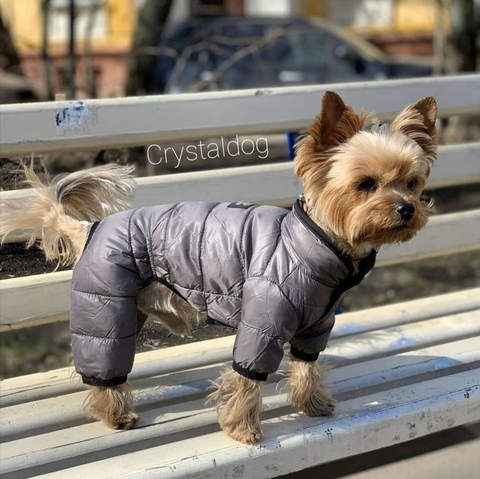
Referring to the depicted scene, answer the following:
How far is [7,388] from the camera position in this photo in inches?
116

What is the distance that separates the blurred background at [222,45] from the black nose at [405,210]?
205 cm

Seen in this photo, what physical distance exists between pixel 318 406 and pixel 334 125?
0.91 meters

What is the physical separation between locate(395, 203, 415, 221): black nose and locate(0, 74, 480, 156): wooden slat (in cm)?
107

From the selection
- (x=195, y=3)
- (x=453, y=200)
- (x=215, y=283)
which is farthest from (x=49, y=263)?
(x=195, y=3)

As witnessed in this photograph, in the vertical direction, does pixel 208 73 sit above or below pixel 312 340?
above

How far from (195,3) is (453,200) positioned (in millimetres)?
13072

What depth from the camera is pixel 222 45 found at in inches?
340

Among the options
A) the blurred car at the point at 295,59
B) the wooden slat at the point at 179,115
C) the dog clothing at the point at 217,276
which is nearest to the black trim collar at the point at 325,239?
the dog clothing at the point at 217,276

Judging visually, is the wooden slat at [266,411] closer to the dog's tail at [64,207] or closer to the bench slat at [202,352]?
the bench slat at [202,352]

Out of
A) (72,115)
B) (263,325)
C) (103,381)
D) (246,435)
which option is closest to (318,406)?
(246,435)

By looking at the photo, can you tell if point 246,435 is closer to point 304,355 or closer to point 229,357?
point 304,355

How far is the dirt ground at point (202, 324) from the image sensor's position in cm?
304

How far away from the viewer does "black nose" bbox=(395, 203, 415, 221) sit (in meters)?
2.51

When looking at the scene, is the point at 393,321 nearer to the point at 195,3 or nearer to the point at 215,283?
the point at 215,283
